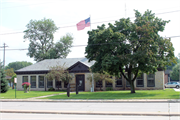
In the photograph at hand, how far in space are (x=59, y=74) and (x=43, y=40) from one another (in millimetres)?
29295

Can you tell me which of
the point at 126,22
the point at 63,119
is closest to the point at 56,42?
the point at 126,22

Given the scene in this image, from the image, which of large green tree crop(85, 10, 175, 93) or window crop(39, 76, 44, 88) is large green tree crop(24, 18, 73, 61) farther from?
large green tree crop(85, 10, 175, 93)

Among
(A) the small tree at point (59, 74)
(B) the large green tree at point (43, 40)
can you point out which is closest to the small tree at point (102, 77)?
(A) the small tree at point (59, 74)

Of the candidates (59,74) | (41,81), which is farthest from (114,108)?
(41,81)

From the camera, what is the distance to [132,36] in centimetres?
2244

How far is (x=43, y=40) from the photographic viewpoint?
194ft

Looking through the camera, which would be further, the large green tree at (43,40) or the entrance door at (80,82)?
the large green tree at (43,40)

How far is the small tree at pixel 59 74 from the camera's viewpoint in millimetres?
32450

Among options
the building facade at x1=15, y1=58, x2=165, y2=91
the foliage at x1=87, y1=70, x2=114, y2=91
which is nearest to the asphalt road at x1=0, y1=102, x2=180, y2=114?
the foliage at x1=87, y1=70, x2=114, y2=91

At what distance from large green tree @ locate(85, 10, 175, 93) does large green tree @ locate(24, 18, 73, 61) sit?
3546 centimetres

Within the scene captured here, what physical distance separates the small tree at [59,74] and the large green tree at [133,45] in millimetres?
9981

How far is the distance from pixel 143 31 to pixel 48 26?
4173 centimetres

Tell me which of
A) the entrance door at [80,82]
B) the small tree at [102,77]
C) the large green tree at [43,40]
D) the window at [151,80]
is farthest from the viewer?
the large green tree at [43,40]

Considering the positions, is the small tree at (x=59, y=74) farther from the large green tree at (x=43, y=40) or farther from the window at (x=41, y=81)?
the large green tree at (x=43, y=40)
